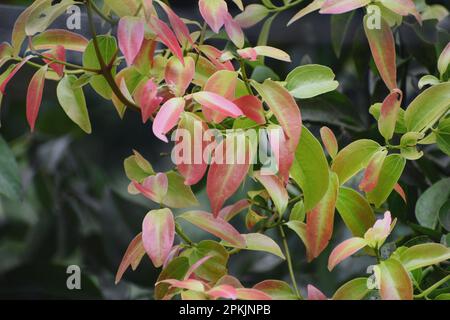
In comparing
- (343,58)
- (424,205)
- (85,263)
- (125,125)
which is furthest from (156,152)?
(424,205)

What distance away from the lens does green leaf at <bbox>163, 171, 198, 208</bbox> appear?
18.9 inches

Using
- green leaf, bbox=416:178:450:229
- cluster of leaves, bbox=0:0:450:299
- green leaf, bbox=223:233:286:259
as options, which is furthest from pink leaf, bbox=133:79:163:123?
green leaf, bbox=416:178:450:229

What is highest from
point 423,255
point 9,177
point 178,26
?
point 178,26

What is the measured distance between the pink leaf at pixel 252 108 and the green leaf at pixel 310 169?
0.03 m

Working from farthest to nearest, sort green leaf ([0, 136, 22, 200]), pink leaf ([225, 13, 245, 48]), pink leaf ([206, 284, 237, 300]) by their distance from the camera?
green leaf ([0, 136, 22, 200])
pink leaf ([225, 13, 245, 48])
pink leaf ([206, 284, 237, 300])

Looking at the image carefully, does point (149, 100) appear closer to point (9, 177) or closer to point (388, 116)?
point (388, 116)

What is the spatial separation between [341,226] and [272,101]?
0.45 m

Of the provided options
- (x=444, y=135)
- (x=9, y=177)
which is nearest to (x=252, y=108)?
(x=444, y=135)

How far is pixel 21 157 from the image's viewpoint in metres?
1.05

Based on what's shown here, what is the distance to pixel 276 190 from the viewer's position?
46cm

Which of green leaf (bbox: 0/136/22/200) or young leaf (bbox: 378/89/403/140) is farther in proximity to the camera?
green leaf (bbox: 0/136/22/200)

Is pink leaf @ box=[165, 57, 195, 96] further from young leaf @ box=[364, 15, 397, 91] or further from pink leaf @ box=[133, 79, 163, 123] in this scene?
young leaf @ box=[364, 15, 397, 91]

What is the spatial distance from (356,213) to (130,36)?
19 cm

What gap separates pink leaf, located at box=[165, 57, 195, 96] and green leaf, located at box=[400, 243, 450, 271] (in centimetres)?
17
